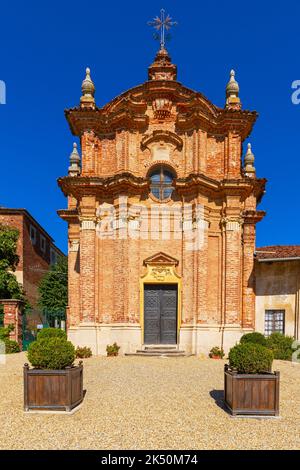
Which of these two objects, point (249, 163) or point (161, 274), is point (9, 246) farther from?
point (249, 163)

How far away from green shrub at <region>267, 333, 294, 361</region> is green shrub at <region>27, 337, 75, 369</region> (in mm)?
11128

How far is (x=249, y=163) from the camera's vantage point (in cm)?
2044

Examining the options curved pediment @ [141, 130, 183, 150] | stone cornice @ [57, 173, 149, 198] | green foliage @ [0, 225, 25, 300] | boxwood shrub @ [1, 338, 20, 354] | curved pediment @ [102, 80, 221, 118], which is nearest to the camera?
stone cornice @ [57, 173, 149, 198]

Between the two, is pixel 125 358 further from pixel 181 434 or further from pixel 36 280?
pixel 36 280

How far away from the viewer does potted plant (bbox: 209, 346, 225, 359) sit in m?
Result: 15.5

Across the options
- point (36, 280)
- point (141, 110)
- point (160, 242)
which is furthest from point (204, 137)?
point (36, 280)

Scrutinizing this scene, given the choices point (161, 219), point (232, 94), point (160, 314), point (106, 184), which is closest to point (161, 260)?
point (161, 219)

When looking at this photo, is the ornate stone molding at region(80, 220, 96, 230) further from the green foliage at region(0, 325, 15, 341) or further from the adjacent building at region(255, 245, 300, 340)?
the adjacent building at region(255, 245, 300, 340)

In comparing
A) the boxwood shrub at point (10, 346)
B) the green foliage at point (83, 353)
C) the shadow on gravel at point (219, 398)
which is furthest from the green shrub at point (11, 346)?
the shadow on gravel at point (219, 398)

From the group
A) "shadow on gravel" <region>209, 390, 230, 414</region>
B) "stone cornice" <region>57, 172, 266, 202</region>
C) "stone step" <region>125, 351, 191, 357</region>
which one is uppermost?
"stone cornice" <region>57, 172, 266, 202</region>

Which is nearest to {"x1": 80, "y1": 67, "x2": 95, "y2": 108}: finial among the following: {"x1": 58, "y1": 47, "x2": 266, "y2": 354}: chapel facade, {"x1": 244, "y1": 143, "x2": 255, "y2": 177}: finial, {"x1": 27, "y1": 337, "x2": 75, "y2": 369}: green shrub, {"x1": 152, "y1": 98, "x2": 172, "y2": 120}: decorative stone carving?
{"x1": 58, "y1": 47, "x2": 266, "y2": 354}: chapel facade

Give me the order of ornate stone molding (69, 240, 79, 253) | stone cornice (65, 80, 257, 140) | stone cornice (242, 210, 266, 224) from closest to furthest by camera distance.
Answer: stone cornice (65, 80, 257, 140) → stone cornice (242, 210, 266, 224) → ornate stone molding (69, 240, 79, 253)

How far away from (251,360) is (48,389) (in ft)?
13.7

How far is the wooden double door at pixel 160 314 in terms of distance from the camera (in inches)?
654
